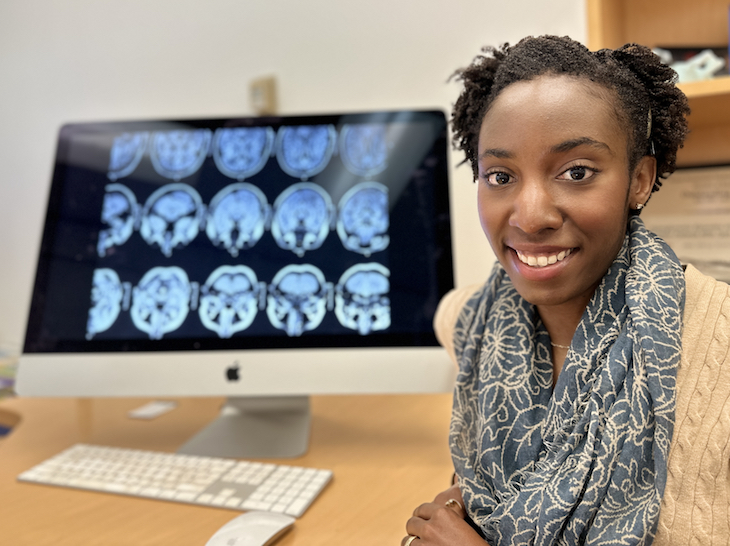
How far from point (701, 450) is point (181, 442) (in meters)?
0.85

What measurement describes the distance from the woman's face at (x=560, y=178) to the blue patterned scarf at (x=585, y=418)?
0.18 feet

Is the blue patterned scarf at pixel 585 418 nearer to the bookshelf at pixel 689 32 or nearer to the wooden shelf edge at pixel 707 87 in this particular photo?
the wooden shelf edge at pixel 707 87

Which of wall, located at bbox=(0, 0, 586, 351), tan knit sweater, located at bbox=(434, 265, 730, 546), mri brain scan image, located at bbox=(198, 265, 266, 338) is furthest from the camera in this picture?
wall, located at bbox=(0, 0, 586, 351)

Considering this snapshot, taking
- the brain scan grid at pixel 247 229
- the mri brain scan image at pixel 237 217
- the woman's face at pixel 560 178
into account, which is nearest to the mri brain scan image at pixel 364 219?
the brain scan grid at pixel 247 229

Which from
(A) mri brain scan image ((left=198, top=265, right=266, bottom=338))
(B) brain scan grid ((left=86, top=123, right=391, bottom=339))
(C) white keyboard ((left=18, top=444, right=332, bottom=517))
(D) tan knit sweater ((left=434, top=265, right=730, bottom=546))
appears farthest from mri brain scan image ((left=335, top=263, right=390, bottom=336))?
(D) tan knit sweater ((left=434, top=265, right=730, bottom=546))

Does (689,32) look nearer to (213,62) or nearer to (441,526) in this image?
(441,526)

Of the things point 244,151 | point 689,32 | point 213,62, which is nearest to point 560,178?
point 244,151

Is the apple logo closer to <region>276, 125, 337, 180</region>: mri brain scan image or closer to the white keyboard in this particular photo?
the white keyboard

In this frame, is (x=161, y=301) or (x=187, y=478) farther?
(x=161, y=301)

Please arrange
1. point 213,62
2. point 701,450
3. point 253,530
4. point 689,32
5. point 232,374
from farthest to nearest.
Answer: point 213,62
point 689,32
point 232,374
point 253,530
point 701,450

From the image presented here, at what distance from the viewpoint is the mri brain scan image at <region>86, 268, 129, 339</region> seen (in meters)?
1.02

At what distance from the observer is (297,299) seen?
101 centimetres

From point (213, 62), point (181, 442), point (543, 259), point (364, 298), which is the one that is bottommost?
point (181, 442)

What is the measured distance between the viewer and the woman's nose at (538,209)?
60cm
